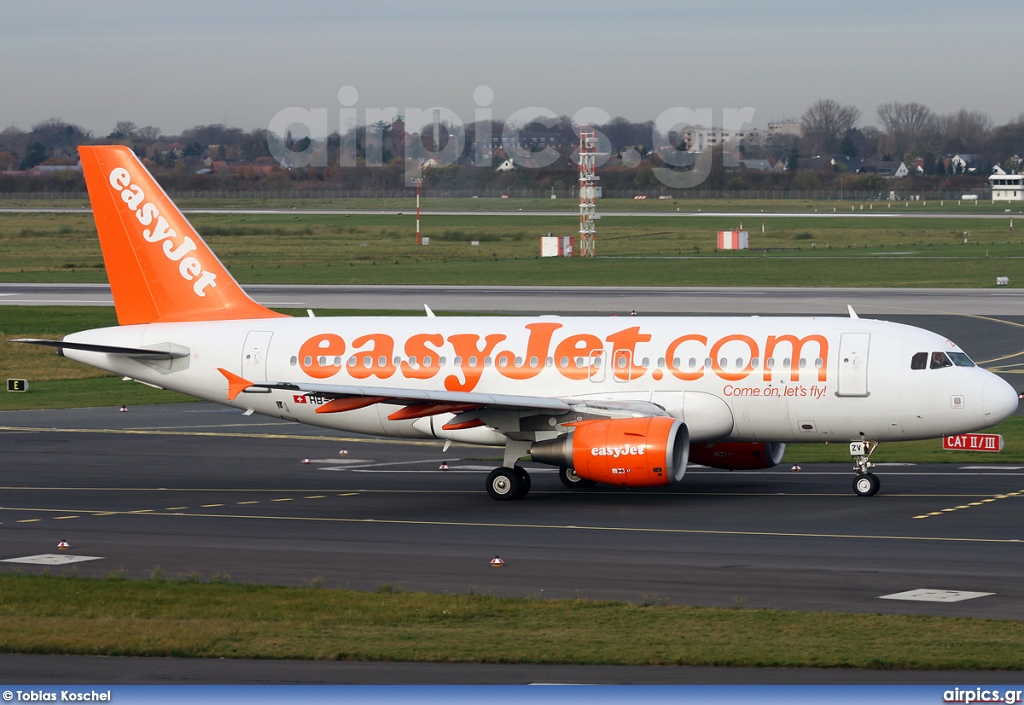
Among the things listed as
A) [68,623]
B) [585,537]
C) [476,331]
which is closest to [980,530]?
[585,537]

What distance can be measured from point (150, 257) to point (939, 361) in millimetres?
22055

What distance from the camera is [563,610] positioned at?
24203 mm

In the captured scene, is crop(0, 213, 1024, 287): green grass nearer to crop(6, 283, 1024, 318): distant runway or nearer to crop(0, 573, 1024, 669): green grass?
crop(6, 283, 1024, 318): distant runway

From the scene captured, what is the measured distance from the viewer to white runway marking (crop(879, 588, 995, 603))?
25.0 metres

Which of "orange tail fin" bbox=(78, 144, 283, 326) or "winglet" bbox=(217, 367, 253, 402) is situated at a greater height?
"orange tail fin" bbox=(78, 144, 283, 326)

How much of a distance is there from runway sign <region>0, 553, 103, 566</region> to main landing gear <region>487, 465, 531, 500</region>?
444 inches

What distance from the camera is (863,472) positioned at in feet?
→ 124

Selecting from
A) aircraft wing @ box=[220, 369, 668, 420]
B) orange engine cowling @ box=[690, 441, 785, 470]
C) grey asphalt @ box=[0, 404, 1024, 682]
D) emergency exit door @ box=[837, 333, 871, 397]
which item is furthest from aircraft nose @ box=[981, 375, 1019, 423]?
aircraft wing @ box=[220, 369, 668, 420]

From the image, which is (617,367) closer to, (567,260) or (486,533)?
(486,533)

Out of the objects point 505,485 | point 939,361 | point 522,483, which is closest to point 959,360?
point 939,361

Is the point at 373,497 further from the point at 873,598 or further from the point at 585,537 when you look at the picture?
the point at 873,598

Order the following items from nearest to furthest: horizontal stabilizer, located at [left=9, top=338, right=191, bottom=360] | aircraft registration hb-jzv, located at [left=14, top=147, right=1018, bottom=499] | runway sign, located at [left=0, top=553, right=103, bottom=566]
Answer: runway sign, located at [left=0, top=553, right=103, bottom=566], aircraft registration hb-jzv, located at [left=14, top=147, right=1018, bottom=499], horizontal stabilizer, located at [left=9, top=338, right=191, bottom=360]

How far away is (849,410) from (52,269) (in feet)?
360

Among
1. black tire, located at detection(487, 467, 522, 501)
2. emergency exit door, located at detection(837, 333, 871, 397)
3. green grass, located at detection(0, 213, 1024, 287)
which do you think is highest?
emergency exit door, located at detection(837, 333, 871, 397)
